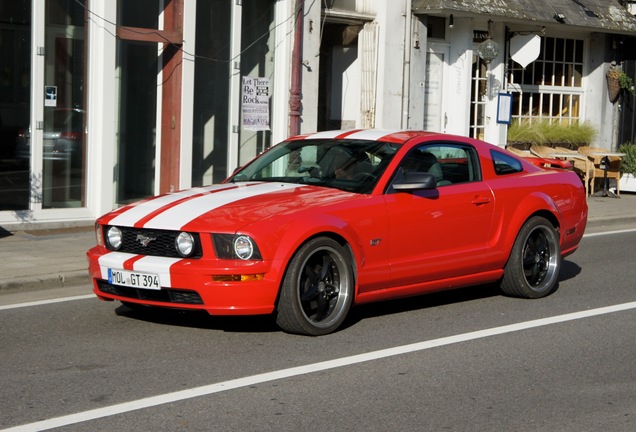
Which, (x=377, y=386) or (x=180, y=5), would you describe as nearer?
(x=377, y=386)

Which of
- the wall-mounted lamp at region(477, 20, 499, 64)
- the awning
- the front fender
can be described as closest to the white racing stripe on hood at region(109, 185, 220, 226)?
the front fender

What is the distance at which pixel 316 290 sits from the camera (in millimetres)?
8148

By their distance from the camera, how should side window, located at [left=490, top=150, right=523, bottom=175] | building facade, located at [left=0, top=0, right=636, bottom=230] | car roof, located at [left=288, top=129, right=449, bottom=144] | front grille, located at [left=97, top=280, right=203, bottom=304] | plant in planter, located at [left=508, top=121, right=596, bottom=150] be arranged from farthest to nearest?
plant in planter, located at [left=508, top=121, right=596, bottom=150], building facade, located at [left=0, top=0, right=636, bottom=230], side window, located at [left=490, top=150, right=523, bottom=175], car roof, located at [left=288, top=129, right=449, bottom=144], front grille, located at [left=97, top=280, right=203, bottom=304]

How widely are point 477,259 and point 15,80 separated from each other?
7476 mm

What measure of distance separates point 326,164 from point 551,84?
49.4ft

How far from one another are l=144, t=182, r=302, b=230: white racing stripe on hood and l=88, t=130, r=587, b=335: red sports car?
0.01 meters

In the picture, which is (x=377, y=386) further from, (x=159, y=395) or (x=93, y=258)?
(x=93, y=258)

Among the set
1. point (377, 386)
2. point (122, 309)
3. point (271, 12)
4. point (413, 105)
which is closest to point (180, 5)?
point (271, 12)

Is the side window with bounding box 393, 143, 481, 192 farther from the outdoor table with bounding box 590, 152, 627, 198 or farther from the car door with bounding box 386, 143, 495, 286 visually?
the outdoor table with bounding box 590, 152, 627, 198

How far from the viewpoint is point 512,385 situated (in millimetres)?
6906

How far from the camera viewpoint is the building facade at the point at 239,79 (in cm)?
1454

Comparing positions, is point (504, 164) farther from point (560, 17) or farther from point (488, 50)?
point (560, 17)

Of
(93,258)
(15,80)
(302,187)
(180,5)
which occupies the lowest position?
(93,258)

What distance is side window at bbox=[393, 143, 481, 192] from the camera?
9227 millimetres
